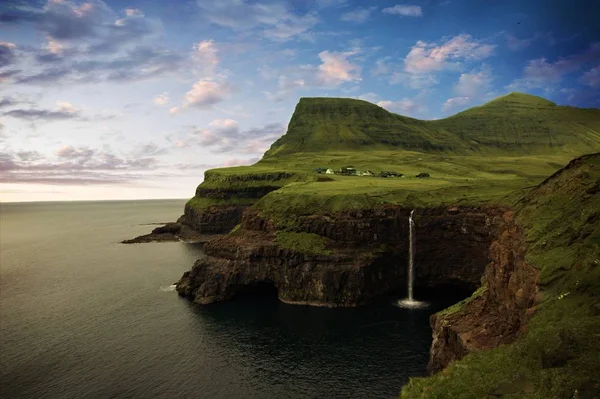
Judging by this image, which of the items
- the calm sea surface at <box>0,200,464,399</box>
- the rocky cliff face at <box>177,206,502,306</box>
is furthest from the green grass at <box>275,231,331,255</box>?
the calm sea surface at <box>0,200,464,399</box>

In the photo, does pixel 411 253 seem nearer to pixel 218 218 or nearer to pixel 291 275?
pixel 291 275

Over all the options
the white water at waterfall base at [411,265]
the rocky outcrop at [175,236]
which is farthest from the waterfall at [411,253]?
the rocky outcrop at [175,236]

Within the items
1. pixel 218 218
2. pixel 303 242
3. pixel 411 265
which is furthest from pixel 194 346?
pixel 218 218

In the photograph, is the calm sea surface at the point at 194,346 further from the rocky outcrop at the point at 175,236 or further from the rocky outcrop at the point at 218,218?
the rocky outcrop at the point at 218,218

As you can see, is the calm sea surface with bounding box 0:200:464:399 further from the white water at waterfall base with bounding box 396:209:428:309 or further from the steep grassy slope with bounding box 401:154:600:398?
the steep grassy slope with bounding box 401:154:600:398

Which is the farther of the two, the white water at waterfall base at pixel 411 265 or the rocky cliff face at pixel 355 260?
the rocky cliff face at pixel 355 260

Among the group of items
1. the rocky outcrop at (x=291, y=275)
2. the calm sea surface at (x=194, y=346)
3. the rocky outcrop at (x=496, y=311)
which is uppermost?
the rocky outcrop at (x=496, y=311)
